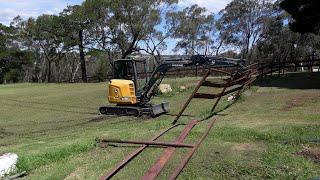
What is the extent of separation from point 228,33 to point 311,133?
67.0 meters

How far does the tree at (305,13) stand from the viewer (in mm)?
31062

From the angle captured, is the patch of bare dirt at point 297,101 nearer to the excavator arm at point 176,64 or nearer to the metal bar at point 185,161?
the excavator arm at point 176,64

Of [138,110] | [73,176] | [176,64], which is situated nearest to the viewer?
[73,176]

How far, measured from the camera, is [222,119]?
46.0ft

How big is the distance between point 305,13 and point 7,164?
26691 mm

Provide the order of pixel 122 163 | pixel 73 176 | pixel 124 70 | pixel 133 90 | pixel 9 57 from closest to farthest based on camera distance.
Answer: pixel 73 176 → pixel 122 163 → pixel 133 90 → pixel 124 70 → pixel 9 57

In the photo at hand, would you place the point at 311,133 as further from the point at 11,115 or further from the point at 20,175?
the point at 11,115

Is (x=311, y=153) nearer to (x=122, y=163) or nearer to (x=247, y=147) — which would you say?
(x=247, y=147)

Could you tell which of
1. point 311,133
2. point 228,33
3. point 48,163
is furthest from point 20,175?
point 228,33

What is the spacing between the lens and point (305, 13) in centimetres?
3175

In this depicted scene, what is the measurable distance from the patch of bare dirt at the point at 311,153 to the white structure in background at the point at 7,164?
5.52 metres

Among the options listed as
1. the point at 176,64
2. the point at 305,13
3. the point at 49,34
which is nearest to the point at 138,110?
the point at 176,64

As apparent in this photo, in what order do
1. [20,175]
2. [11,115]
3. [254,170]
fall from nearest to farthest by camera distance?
1. [254,170]
2. [20,175]
3. [11,115]

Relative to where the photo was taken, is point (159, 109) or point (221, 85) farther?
point (159, 109)
